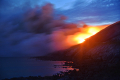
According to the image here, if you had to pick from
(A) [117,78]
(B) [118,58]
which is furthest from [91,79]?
(B) [118,58]

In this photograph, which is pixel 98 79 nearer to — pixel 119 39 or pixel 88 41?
pixel 119 39

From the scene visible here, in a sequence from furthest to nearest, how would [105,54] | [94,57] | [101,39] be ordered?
1. [101,39]
2. [94,57]
3. [105,54]

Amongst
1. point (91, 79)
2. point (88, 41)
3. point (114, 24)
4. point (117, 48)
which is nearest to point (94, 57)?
point (117, 48)

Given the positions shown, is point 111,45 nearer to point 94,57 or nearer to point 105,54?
point 105,54

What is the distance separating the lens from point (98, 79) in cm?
2466

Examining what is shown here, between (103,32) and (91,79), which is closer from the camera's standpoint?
(91,79)

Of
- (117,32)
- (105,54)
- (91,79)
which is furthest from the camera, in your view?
(117,32)

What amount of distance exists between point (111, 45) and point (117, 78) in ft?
85.4

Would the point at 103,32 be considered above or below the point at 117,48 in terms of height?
above

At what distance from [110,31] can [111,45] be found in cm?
1608

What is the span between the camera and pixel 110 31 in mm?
60688

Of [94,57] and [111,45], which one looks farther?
[94,57]

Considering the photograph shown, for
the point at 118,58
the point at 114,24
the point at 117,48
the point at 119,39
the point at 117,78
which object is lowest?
the point at 117,78

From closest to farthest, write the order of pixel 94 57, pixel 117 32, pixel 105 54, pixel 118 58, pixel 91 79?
pixel 91 79
pixel 118 58
pixel 105 54
pixel 94 57
pixel 117 32
